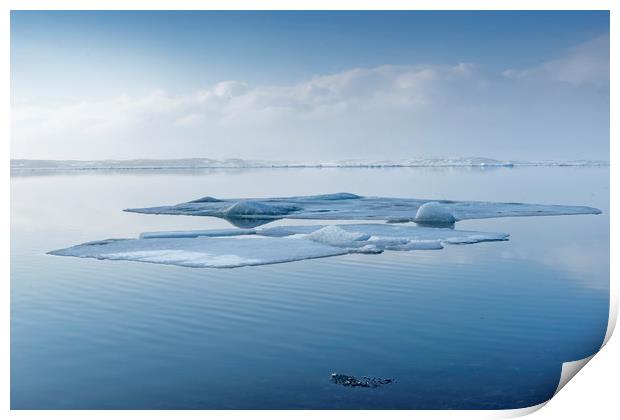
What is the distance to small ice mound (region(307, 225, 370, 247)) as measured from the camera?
10.3 m

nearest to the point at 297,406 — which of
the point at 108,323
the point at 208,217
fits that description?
the point at 108,323

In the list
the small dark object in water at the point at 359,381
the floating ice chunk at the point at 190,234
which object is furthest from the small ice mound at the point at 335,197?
the small dark object in water at the point at 359,381

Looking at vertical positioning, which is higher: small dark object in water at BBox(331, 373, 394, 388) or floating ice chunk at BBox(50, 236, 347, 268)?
floating ice chunk at BBox(50, 236, 347, 268)

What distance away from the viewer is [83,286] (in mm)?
7762

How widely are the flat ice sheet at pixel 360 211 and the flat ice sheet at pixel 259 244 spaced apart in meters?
2.06

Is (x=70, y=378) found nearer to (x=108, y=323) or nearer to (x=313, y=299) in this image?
(x=108, y=323)

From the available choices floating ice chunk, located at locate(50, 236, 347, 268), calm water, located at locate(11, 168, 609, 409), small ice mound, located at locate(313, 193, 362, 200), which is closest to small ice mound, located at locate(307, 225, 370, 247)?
floating ice chunk, located at locate(50, 236, 347, 268)

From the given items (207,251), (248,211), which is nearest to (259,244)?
(207,251)

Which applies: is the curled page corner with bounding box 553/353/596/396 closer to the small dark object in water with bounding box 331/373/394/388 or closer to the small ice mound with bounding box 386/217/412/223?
the small dark object in water with bounding box 331/373/394/388

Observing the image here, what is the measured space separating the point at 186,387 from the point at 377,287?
129 inches

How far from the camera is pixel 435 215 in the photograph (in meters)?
13.8

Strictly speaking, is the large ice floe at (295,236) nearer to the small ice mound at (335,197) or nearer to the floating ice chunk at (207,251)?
the floating ice chunk at (207,251)

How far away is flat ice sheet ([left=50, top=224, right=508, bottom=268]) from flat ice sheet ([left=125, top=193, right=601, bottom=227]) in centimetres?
206

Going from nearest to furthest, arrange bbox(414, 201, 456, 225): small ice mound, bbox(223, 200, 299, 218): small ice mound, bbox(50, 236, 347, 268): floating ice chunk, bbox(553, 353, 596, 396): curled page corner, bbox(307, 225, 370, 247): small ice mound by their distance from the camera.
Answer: bbox(553, 353, 596, 396): curled page corner
bbox(50, 236, 347, 268): floating ice chunk
bbox(307, 225, 370, 247): small ice mound
bbox(414, 201, 456, 225): small ice mound
bbox(223, 200, 299, 218): small ice mound
